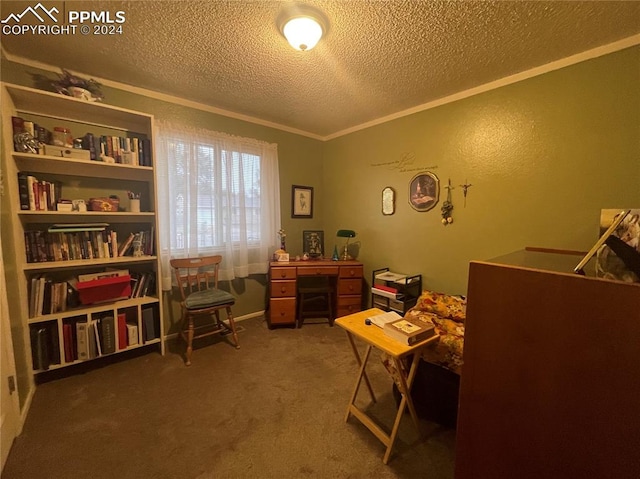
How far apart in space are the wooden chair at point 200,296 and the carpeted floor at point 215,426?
0.28 m

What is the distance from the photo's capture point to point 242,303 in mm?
3150

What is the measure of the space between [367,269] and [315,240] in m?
0.85

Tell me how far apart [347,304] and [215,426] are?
1833 millimetres

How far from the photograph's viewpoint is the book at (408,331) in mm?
1226

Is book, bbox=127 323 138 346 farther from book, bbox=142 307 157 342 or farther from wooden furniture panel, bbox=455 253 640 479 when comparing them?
wooden furniture panel, bbox=455 253 640 479

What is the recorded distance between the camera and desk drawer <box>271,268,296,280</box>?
288 centimetres

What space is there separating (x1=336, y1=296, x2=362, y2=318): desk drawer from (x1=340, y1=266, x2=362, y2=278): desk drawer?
0.88ft

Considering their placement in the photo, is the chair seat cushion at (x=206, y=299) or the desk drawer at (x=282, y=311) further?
the desk drawer at (x=282, y=311)

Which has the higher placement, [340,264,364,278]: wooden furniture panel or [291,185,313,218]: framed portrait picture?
[291,185,313,218]: framed portrait picture

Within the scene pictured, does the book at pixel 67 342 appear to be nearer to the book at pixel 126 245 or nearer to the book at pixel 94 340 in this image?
the book at pixel 94 340

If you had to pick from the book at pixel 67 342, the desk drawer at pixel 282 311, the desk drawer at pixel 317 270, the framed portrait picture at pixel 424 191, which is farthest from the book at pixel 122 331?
the framed portrait picture at pixel 424 191

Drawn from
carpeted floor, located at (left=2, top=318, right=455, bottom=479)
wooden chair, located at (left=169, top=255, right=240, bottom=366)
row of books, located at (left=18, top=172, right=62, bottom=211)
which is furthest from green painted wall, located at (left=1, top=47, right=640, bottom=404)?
row of books, located at (left=18, top=172, right=62, bottom=211)

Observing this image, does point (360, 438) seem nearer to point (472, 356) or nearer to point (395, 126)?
point (472, 356)

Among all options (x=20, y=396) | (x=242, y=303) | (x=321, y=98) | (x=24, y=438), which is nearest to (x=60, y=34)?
(x=321, y=98)
